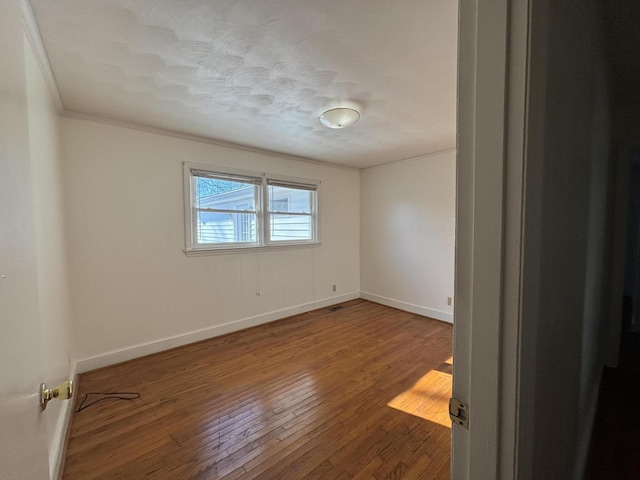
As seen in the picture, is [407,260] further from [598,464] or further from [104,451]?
[104,451]

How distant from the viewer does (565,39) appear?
2.64 ft

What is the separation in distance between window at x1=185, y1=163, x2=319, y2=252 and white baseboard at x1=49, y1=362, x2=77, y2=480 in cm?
169

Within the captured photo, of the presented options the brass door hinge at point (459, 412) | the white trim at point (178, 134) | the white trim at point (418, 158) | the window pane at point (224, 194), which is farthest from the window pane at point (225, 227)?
the brass door hinge at point (459, 412)

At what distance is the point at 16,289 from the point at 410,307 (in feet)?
14.5

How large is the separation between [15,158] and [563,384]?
1828 millimetres

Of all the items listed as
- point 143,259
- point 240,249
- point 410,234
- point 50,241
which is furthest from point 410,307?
point 50,241

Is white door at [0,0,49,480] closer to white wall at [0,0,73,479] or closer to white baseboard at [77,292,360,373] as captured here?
white wall at [0,0,73,479]

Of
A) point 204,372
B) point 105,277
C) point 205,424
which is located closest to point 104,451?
point 205,424

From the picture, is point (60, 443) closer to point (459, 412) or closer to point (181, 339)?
point (181, 339)

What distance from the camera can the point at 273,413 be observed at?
205cm

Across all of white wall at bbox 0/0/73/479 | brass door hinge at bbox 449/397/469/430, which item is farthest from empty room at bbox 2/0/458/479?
brass door hinge at bbox 449/397/469/430

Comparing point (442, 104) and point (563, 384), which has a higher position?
point (442, 104)

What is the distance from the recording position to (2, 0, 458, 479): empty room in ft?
4.68

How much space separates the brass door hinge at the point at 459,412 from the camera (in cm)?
63
